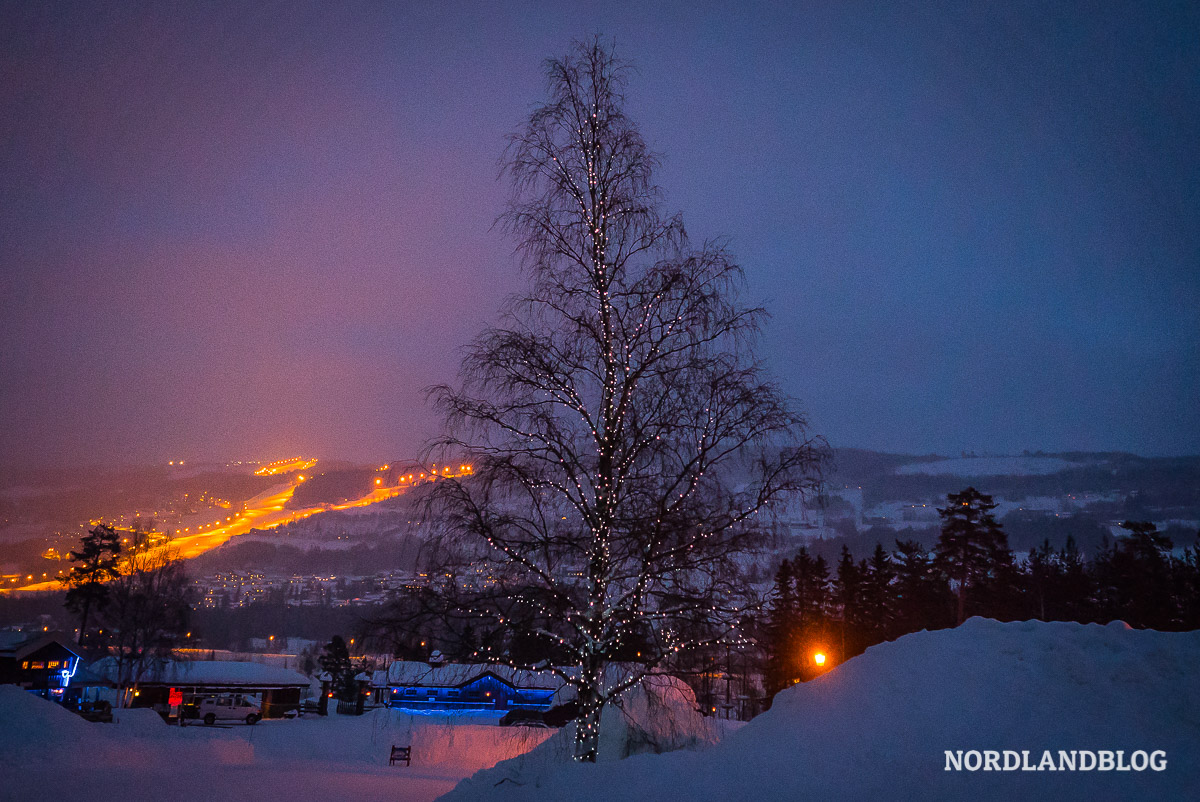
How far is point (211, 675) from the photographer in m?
65.4

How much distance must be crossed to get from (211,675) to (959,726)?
72409 mm

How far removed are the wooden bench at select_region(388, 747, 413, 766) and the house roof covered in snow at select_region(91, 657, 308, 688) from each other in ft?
126

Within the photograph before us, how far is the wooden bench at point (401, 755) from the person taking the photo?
3134 centimetres

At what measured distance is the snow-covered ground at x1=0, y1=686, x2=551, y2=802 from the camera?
20.0 metres

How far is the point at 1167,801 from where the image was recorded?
20.5ft

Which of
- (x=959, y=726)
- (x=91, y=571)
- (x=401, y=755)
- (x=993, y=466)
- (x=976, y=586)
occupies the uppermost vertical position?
(x=993, y=466)

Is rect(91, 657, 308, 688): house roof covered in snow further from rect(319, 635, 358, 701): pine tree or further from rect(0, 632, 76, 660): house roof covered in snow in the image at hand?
rect(0, 632, 76, 660): house roof covered in snow


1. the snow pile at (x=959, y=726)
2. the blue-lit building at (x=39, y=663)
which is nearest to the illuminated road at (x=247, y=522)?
the blue-lit building at (x=39, y=663)

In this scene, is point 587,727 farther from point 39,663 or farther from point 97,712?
point 39,663

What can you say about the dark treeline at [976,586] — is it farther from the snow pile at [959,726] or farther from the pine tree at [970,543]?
the snow pile at [959,726]

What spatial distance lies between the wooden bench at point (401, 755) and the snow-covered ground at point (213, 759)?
1.19 ft

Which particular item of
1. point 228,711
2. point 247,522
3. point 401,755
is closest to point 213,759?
point 401,755

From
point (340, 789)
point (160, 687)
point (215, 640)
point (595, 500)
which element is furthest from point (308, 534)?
point (595, 500)

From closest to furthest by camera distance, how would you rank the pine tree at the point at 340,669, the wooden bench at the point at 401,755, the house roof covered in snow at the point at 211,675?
the wooden bench at the point at 401,755, the house roof covered in snow at the point at 211,675, the pine tree at the point at 340,669
